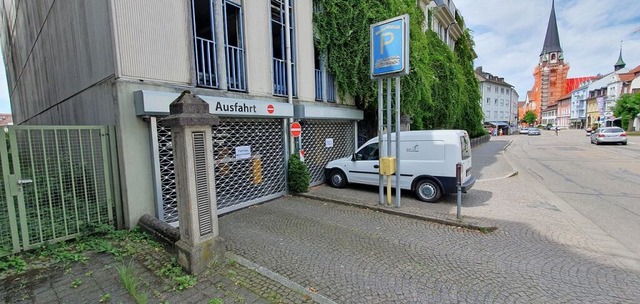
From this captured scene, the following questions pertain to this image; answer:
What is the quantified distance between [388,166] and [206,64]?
4.69 m

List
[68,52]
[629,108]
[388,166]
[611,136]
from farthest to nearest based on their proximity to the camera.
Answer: [629,108] < [611,136] < [68,52] < [388,166]

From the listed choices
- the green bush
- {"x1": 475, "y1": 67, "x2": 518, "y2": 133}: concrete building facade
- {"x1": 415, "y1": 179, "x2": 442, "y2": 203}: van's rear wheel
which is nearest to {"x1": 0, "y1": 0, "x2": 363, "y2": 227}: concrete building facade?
the green bush

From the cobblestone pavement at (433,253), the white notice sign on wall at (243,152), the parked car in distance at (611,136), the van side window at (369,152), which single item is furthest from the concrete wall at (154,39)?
the parked car in distance at (611,136)

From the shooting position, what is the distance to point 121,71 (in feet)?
15.5

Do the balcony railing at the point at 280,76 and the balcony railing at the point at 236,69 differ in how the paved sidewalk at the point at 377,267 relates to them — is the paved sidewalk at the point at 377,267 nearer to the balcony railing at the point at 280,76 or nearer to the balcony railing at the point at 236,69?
the balcony railing at the point at 236,69

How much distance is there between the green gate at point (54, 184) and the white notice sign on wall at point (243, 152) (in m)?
2.52

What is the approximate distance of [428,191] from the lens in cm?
730

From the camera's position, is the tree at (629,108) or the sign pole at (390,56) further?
the tree at (629,108)

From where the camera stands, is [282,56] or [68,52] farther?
[282,56]

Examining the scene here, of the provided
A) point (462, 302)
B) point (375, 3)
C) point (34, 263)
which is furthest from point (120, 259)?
point (375, 3)

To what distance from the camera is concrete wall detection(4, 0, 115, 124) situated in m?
5.09

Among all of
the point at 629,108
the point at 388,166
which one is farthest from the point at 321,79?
the point at 629,108

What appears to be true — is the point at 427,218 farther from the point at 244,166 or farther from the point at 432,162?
the point at 244,166

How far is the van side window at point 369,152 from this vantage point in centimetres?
828
